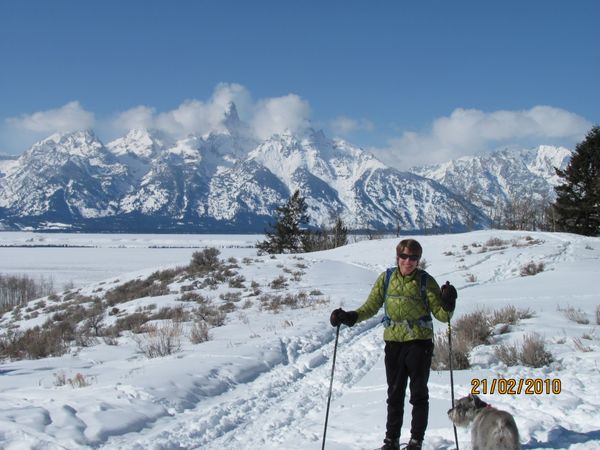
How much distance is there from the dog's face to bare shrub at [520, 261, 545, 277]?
15906mm

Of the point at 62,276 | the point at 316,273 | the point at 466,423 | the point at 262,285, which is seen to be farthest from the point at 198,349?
the point at 62,276

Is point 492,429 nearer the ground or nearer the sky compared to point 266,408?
nearer the sky

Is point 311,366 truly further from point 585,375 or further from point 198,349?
point 585,375

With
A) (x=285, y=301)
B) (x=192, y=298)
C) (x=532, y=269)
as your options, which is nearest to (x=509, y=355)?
(x=285, y=301)

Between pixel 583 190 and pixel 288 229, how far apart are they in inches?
1007

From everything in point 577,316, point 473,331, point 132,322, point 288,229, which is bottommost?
point 132,322

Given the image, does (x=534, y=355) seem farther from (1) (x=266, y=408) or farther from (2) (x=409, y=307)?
(1) (x=266, y=408)

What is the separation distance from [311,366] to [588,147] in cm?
3554

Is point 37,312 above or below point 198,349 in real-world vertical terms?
below

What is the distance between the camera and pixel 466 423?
160 inches

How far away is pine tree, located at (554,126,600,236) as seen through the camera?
35812mm

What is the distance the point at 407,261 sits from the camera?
4320mm

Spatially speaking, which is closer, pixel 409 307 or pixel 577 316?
pixel 409 307

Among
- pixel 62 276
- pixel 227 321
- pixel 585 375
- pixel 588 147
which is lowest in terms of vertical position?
pixel 62 276
